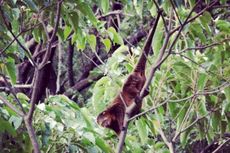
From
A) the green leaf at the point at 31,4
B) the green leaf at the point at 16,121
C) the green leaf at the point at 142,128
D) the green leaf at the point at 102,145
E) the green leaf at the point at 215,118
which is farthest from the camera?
the green leaf at the point at 215,118

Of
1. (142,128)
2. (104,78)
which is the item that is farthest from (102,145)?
(104,78)

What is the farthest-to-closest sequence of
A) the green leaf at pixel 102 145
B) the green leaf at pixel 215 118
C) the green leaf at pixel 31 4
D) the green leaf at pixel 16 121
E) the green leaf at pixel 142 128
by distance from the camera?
the green leaf at pixel 215 118 < the green leaf at pixel 142 128 < the green leaf at pixel 102 145 < the green leaf at pixel 16 121 < the green leaf at pixel 31 4

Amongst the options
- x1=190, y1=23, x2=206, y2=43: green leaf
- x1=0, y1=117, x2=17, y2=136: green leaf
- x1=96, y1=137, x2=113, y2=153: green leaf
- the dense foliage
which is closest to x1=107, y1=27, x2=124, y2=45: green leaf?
the dense foliage

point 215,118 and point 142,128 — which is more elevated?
point 142,128

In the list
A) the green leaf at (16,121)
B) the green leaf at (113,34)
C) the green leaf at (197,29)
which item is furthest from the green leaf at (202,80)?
the green leaf at (16,121)

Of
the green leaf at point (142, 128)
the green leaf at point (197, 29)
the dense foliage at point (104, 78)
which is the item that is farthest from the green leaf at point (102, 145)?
the green leaf at point (197, 29)

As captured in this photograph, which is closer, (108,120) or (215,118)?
(108,120)

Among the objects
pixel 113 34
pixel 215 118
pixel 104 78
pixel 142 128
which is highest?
pixel 113 34

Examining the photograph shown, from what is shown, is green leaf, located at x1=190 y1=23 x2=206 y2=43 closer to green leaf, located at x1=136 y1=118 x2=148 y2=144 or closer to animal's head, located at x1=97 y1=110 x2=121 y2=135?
green leaf, located at x1=136 y1=118 x2=148 y2=144

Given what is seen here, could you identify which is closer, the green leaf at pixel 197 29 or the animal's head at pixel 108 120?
the animal's head at pixel 108 120

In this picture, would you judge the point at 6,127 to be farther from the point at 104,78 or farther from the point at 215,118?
the point at 215,118

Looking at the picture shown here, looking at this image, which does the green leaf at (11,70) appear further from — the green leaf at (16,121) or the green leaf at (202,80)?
the green leaf at (202,80)

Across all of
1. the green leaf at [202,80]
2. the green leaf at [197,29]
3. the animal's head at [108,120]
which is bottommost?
the green leaf at [202,80]

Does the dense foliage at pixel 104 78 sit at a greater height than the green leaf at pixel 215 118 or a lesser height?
greater
